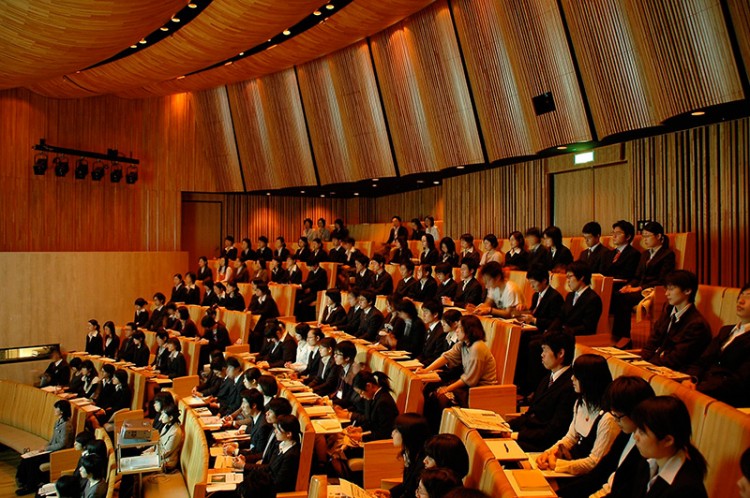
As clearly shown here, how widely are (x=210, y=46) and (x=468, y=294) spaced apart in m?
4.69

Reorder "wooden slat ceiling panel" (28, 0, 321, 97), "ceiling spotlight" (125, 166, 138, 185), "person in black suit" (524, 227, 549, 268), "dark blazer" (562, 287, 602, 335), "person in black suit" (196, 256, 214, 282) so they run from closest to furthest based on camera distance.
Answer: "dark blazer" (562, 287, 602, 335), "person in black suit" (524, 227, 549, 268), "wooden slat ceiling panel" (28, 0, 321, 97), "person in black suit" (196, 256, 214, 282), "ceiling spotlight" (125, 166, 138, 185)

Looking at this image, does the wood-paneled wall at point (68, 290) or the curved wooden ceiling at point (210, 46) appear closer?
the curved wooden ceiling at point (210, 46)

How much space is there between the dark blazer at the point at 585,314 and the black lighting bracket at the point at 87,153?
838cm

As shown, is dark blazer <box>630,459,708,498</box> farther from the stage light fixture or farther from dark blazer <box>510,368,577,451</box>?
the stage light fixture

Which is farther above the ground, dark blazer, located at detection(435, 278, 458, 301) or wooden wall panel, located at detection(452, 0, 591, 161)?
wooden wall panel, located at detection(452, 0, 591, 161)

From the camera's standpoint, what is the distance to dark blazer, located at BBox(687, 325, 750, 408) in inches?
96.5

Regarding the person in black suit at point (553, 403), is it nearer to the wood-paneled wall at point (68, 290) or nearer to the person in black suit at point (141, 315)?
the person in black suit at point (141, 315)

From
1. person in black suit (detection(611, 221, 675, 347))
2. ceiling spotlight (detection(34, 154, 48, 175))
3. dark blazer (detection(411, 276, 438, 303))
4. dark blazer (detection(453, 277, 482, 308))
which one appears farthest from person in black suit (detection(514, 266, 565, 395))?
ceiling spotlight (detection(34, 154, 48, 175))

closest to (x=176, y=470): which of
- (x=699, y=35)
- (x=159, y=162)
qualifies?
(x=699, y=35)

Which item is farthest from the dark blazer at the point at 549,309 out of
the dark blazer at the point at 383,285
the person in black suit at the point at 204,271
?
the person in black suit at the point at 204,271

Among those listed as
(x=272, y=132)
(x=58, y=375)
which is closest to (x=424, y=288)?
(x=58, y=375)

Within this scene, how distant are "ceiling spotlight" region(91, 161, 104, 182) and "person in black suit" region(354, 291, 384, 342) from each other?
6126 millimetres

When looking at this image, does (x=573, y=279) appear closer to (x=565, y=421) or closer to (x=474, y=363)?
(x=474, y=363)

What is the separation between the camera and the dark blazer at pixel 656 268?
4543 millimetres
